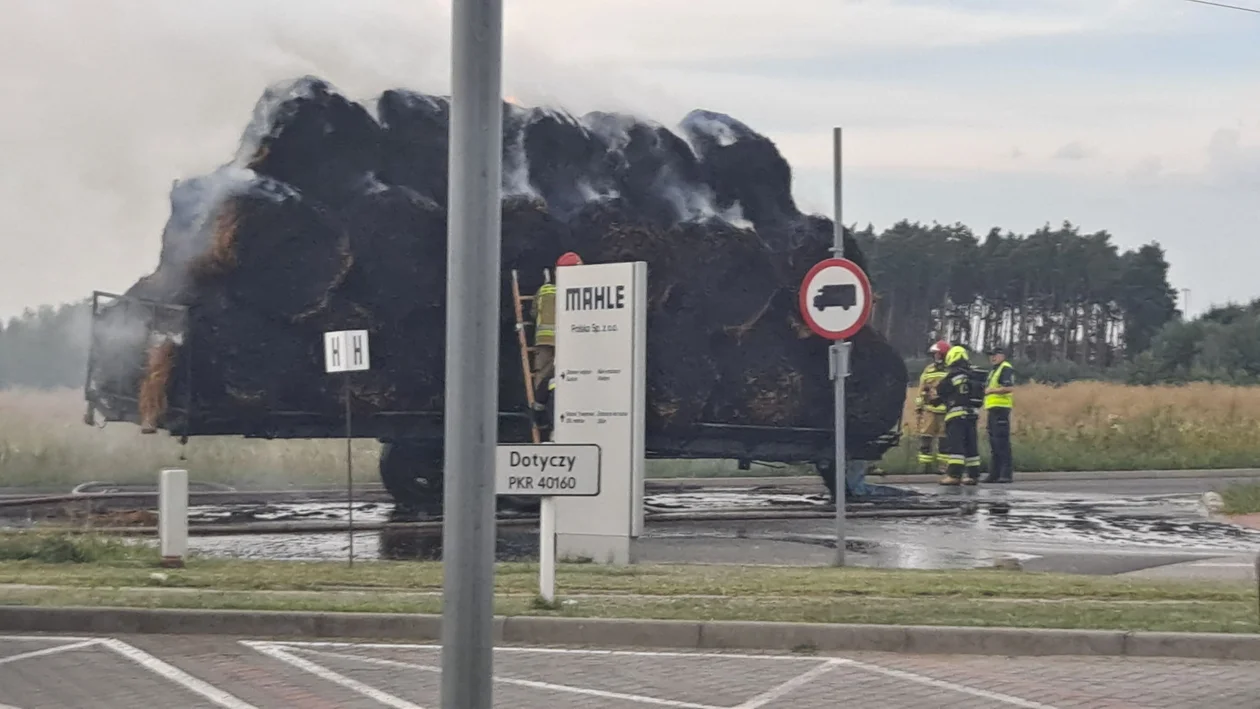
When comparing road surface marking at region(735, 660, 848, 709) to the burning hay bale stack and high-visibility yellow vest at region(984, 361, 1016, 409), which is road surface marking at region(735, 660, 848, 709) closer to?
the burning hay bale stack

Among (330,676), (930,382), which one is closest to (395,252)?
(330,676)

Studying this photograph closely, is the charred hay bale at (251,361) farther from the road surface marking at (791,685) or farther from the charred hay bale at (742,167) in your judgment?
the road surface marking at (791,685)

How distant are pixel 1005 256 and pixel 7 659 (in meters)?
28.9

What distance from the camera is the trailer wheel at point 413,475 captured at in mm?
17562

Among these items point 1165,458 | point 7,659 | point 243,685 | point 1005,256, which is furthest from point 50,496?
point 1005,256

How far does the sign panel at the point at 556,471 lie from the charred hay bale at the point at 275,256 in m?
5.48

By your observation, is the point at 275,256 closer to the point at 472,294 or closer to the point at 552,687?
the point at 552,687

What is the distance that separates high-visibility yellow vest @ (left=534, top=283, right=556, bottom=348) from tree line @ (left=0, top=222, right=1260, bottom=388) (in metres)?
6.93

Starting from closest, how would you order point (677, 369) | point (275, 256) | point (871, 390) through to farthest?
point (275, 256) → point (677, 369) → point (871, 390)

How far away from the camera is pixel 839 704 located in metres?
8.14

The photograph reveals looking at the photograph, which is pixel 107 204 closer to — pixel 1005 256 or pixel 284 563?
pixel 284 563

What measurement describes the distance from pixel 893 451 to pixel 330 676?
1713cm

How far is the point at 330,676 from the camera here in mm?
8953

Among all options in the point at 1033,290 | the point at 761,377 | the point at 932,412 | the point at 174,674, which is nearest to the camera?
the point at 174,674
